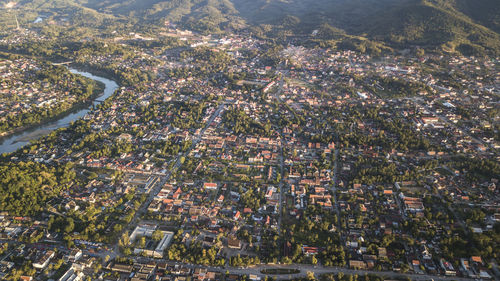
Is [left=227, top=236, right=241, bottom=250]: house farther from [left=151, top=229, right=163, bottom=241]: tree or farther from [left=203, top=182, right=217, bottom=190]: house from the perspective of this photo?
[left=203, top=182, right=217, bottom=190]: house

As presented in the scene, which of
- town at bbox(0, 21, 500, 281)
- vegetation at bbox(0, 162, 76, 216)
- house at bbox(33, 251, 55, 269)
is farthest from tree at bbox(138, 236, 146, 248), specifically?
vegetation at bbox(0, 162, 76, 216)

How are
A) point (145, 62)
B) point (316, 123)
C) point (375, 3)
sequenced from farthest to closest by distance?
point (375, 3) < point (145, 62) < point (316, 123)

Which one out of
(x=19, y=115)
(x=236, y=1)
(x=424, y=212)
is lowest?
(x=19, y=115)

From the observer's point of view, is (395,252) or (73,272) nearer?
(73,272)

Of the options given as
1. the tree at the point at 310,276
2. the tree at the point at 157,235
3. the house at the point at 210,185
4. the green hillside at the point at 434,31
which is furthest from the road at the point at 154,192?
the green hillside at the point at 434,31

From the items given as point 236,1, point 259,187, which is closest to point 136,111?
point 259,187

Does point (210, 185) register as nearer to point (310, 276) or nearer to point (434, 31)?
point (310, 276)

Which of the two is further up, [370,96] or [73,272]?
[370,96]

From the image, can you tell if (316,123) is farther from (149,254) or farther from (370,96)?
(149,254)

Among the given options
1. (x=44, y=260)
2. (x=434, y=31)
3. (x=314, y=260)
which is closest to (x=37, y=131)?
(x=44, y=260)
